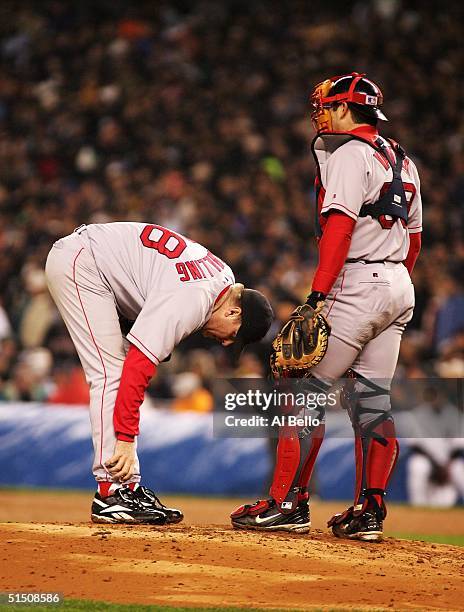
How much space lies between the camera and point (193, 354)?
1207cm

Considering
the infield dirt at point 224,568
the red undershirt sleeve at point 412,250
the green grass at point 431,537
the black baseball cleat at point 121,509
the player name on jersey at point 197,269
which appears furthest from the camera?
the green grass at point 431,537

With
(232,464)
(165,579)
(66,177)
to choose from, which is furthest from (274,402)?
(66,177)

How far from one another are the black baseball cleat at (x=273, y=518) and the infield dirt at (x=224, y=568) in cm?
9

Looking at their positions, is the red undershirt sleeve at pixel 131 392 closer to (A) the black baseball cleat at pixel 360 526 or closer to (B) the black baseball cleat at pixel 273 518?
(B) the black baseball cleat at pixel 273 518

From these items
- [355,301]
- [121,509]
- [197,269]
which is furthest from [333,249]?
[121,509]

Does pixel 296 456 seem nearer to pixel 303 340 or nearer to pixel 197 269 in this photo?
pixel 303 340

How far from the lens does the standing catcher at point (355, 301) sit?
206 inches

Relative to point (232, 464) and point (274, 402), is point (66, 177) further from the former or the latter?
point (274, 402)

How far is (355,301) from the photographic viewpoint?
5332mm

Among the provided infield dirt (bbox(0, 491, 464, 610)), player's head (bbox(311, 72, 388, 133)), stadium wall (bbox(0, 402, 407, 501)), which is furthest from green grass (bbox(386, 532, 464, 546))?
player's head (bbox(311, 72, 388, 133))

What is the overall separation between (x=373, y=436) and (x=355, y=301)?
27.1 inches

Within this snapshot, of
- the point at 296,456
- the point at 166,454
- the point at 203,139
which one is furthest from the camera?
the point at 203,139

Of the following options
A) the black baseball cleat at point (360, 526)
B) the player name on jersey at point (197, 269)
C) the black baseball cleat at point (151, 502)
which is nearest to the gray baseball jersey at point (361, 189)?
the player name on jersey at point (197, 269)

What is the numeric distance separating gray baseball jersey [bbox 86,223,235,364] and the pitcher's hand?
0.43 meters
